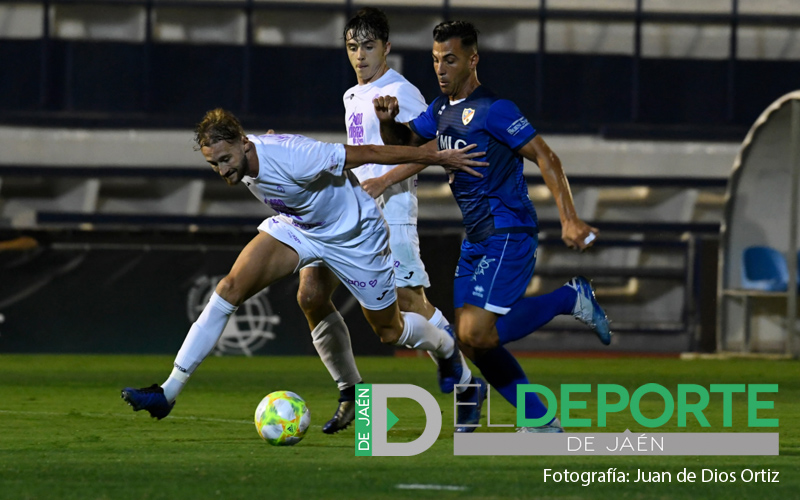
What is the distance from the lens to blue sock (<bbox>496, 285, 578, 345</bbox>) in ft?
21.5

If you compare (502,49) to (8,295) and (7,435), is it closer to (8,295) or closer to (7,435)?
(8,295)

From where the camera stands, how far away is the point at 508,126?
641 cm

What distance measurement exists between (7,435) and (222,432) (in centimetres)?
107

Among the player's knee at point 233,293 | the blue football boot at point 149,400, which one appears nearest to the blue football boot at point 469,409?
the player's knee at point 233,293

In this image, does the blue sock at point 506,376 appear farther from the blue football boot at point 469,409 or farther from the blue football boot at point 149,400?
the blue football boot at point 149,400

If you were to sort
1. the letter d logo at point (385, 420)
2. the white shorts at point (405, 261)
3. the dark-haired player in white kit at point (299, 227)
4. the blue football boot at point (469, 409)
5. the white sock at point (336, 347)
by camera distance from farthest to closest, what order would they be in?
1. the white shorts at point (405, 261)
2. the white sock at point (336, 347)
3. the blue football boot at point (469, 409)
4. the dark-haired player in white kit at point (299, 227)
5. the letter d logo at point (385, 420)

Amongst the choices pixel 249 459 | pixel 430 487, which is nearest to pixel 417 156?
pixel 249 459

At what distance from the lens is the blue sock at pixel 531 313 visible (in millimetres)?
6566

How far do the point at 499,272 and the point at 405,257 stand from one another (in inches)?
45.4

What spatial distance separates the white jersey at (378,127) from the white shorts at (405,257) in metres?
0.06

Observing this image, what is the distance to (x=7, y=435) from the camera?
6922mm

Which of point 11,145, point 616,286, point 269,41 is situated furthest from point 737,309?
point 11,145

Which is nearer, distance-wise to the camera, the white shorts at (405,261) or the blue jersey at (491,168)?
the blue jersey at (491,168)

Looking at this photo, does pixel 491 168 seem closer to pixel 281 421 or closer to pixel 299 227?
pixel 299 227
